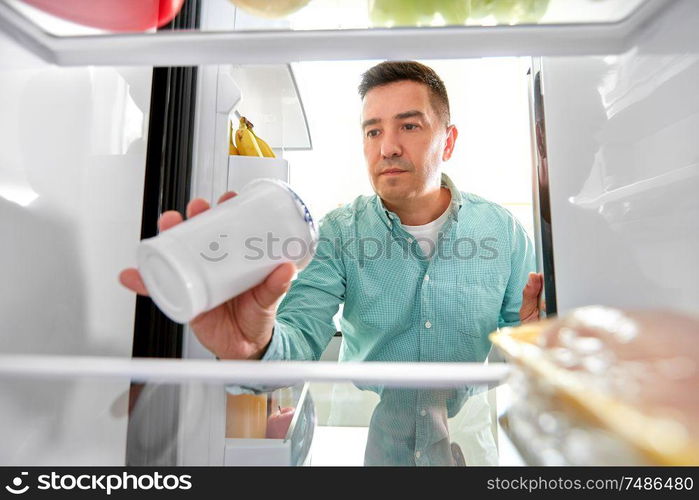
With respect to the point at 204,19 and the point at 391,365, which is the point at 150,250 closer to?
the point at 391,365

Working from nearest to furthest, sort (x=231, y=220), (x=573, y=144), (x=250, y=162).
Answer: (x=231, y=220), (x=573, y=144), (x=250, y=162)

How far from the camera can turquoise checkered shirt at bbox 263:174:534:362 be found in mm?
1195

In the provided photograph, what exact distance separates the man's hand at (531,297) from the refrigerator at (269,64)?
0.94 ft

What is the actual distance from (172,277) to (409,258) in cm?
94

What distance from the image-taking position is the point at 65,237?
1.83 feet

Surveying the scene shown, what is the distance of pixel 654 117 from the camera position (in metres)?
0.48

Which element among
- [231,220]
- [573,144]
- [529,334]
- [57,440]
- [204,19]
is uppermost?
[204,19]

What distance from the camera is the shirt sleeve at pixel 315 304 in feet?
3.32

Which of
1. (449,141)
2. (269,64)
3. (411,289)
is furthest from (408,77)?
(269,64)

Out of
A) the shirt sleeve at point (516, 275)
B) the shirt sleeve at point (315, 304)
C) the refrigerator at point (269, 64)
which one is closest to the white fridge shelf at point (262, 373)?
the refrigerator at point (269, 64)

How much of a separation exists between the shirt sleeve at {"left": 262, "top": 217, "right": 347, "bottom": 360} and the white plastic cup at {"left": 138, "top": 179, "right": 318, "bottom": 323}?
1.45ft

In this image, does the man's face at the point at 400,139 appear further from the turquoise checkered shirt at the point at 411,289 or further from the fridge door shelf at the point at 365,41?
the fridge door shelf at the point at 365,41

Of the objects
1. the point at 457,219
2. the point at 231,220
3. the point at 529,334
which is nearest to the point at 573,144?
the point at 529,334

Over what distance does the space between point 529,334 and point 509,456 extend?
101 millimetres
